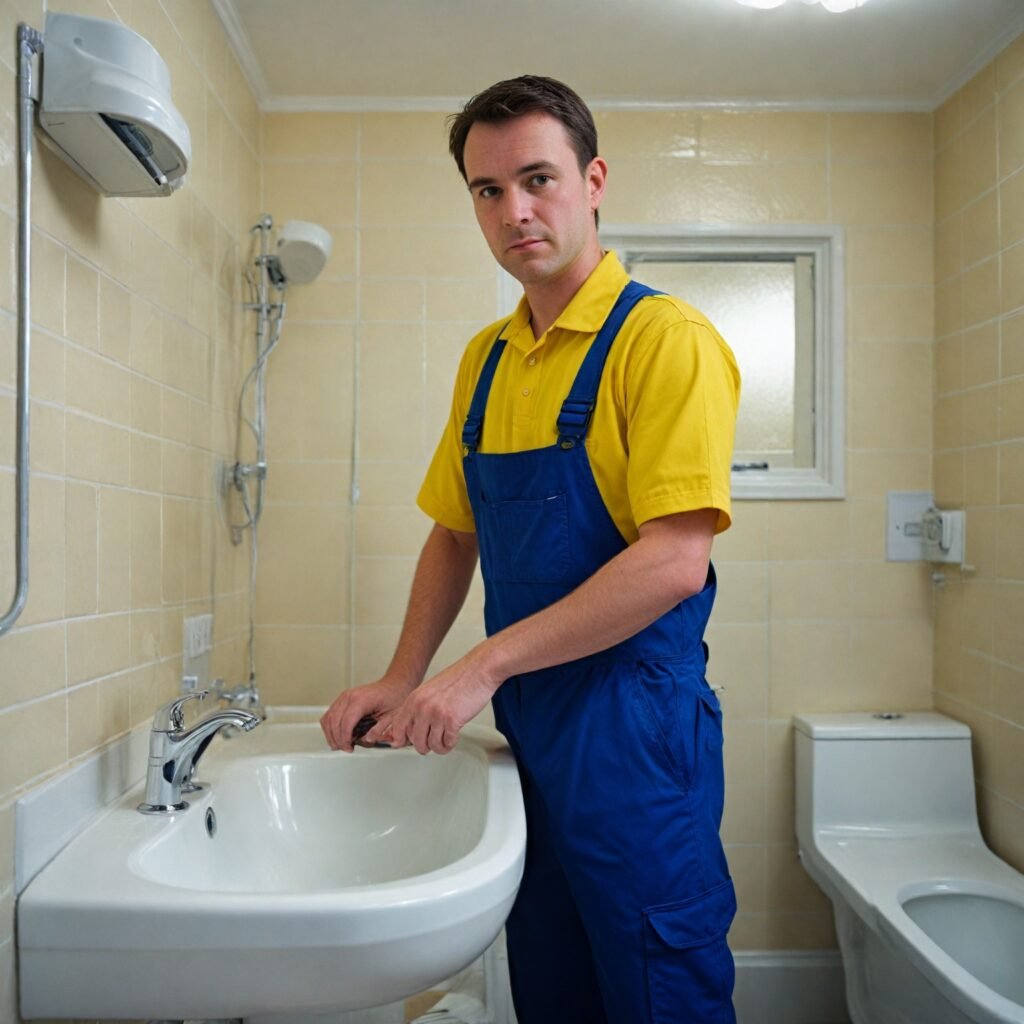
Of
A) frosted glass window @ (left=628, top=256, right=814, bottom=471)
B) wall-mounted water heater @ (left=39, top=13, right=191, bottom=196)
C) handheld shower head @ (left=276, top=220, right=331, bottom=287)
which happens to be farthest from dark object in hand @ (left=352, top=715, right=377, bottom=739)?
frosted glass window @ (left=628, top=256, right=814, bottom=471)

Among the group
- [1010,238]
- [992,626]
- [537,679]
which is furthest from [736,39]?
[537,679]

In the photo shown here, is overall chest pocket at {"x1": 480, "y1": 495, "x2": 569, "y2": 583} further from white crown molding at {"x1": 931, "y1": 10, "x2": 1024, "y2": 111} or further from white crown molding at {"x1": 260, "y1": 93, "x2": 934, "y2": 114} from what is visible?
white crown molding at {"x1": 931, "y1": 10, "x2": 1024, "y2": 111}

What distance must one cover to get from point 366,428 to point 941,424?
1443 millimetres

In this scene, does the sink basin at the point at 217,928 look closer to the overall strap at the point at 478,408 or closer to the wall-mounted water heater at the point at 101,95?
the overall strap at the point at 478,408

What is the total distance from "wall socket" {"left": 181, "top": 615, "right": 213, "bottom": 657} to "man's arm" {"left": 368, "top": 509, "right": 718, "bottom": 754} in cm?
65

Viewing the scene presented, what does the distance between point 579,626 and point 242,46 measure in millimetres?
1629

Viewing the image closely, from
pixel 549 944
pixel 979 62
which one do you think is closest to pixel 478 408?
pixel 549 944

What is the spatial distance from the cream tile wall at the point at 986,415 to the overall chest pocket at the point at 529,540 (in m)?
1.23

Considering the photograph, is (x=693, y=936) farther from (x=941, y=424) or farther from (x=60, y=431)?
(x=941, y=424)

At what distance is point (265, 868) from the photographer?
55.0 inches

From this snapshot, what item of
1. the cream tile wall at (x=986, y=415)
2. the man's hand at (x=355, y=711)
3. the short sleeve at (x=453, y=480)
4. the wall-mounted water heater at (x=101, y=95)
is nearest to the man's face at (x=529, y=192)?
the short sleeve at (x=453, y=480)

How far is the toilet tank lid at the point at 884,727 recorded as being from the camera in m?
2.28

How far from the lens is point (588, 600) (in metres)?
1.25

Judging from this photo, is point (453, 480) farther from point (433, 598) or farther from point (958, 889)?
point (958, 889)
